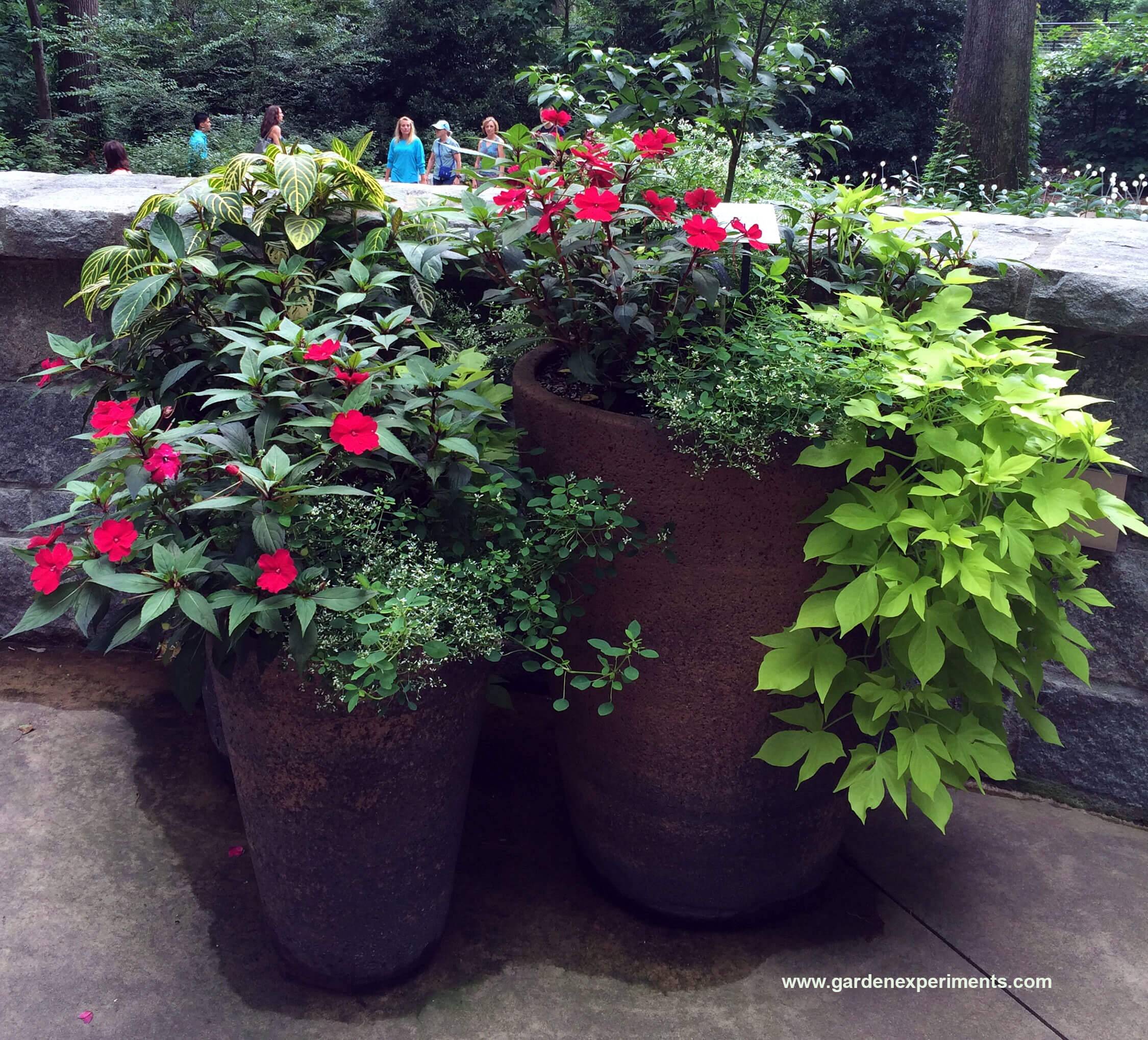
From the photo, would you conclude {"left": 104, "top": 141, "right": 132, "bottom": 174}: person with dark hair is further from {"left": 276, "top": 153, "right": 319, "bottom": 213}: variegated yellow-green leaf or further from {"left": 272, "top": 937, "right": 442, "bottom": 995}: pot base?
{"left": 272, "top": 937, "right": 442, "bottom": 995}: pot base

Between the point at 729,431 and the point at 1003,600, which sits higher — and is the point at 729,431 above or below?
above

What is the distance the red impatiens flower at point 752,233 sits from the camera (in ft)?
5.74

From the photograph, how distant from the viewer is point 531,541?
1780 mm

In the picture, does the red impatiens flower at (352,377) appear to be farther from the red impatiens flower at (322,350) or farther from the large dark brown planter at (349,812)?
the large dark brown planter at (349,812)

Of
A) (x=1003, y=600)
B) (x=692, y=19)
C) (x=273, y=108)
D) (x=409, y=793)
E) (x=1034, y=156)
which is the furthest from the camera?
(x=1034, y=156)

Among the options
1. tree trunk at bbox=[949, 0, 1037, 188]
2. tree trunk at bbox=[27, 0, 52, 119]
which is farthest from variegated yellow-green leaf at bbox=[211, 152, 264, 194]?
tree trunk at bbox=[27, 0, 52, 119]

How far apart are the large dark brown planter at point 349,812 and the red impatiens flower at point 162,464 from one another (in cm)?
31

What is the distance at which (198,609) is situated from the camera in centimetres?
146

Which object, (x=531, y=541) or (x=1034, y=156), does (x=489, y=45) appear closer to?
(x=1034, y=156)

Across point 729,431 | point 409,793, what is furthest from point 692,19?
point 409,793

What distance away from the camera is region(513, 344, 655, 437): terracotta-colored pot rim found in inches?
70.9

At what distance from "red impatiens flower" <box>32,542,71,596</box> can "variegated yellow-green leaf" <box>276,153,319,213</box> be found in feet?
2.95

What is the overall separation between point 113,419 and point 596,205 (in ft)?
2.97

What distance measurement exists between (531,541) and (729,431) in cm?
40
